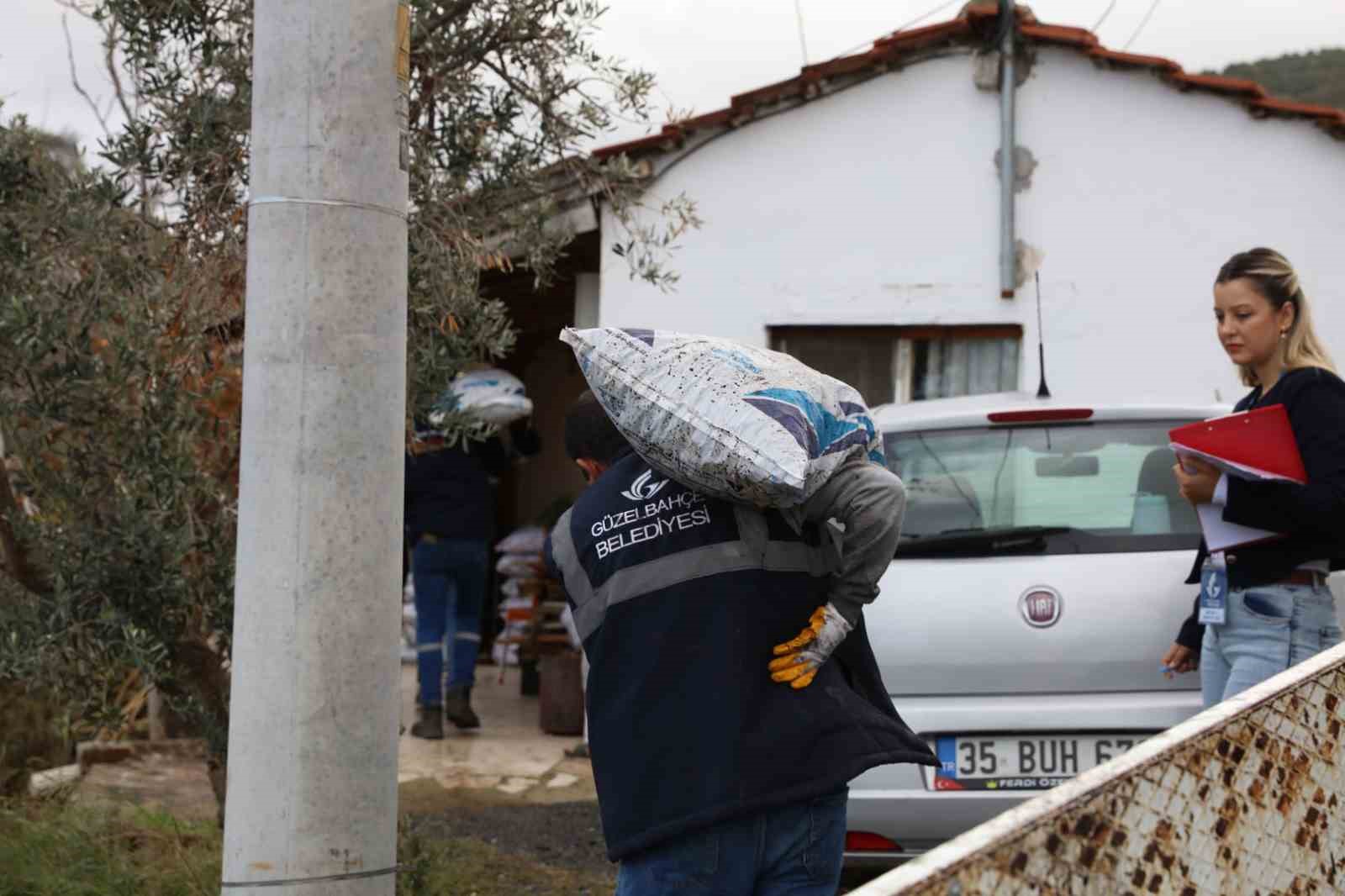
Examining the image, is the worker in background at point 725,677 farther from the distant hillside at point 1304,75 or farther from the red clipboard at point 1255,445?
the distant hillside at point 1304,75

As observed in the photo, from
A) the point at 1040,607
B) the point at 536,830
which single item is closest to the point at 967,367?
the point at 536,830

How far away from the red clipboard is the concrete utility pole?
83.3 inches

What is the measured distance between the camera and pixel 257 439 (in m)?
2.81

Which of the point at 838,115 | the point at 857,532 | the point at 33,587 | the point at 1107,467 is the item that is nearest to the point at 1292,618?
the point at 1107,467

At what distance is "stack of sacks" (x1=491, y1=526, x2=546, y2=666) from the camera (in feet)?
35.6

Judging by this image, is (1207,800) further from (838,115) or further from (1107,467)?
(838,115)

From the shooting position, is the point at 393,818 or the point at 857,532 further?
the point at 393,818

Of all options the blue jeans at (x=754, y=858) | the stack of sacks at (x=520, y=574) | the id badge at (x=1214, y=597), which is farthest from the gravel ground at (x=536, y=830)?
the stack of sacks at (x=520, y=574)

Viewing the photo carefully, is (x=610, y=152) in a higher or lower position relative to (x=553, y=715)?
higher

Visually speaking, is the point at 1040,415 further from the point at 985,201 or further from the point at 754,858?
the point at 985,201

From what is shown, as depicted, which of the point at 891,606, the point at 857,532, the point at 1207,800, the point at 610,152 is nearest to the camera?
the point at 1207,800

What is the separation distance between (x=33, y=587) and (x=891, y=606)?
8.38 ft

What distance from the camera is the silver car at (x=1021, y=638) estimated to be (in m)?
4.42

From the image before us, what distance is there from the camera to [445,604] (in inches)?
348
